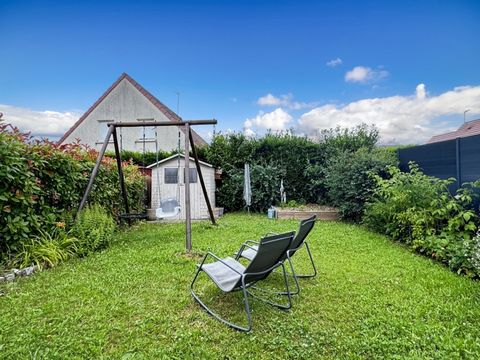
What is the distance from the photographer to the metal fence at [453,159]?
5020 millimetres

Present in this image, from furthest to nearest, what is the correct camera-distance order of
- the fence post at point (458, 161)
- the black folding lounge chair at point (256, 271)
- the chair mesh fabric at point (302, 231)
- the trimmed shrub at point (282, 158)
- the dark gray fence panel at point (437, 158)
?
the trimmed shrub at point (282, 158) → the dark gray fence panel at point (437, 158) → the fence post at point (458, 161) → the chair mesh fabric at point (302, 231) → the black folding lounge chair at point (256, 271)

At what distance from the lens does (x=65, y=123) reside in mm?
16484

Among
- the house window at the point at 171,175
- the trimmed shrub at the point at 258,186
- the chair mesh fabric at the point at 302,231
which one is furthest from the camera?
the trimmed shrub at the point at 258,186

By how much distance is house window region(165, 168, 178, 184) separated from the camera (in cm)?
952

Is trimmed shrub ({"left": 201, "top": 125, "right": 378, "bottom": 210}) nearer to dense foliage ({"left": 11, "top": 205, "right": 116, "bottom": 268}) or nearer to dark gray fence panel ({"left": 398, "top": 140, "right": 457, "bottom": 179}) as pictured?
dark gray fence panel ({"left": 398, "top": 140, "right": 457, "bottom": 179})

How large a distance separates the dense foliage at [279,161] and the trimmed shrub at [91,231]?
18.7ft

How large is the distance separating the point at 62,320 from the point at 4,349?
481 mm

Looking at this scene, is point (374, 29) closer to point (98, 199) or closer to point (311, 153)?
point (311, 153)

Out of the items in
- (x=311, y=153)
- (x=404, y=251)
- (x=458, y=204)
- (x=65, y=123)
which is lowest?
(x=404, y=251)

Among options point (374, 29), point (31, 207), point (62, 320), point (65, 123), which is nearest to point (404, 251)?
point (62, 320)

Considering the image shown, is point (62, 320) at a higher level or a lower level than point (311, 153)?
lower

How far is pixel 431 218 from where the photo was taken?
5.13 m

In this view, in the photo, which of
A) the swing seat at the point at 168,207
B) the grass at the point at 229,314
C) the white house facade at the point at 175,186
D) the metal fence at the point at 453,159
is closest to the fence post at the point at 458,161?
the metal fence at the point at 453,159

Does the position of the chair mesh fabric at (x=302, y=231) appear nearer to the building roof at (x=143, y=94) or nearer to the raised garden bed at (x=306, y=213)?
the raised garden bed at (x=306, y=213)
